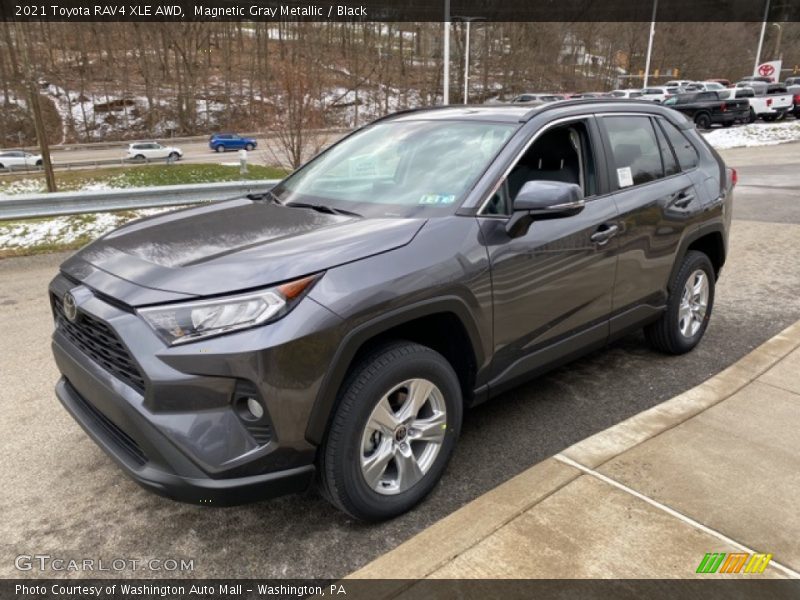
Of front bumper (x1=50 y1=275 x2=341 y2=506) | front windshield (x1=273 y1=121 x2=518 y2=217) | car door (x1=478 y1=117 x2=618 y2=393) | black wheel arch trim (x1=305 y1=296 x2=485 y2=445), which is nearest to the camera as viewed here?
front bumper (x1=50 y1=275 x2=341 y2=506)

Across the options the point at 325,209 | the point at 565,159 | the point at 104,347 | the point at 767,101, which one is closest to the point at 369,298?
the point at 325,209

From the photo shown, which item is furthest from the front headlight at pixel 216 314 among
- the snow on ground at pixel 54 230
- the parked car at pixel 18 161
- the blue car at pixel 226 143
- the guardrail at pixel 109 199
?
the blue car at pixel 226 143

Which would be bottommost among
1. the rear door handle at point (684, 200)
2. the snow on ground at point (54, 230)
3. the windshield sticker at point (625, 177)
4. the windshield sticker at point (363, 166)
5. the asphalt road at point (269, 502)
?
the snow on ground at point (54, 230)

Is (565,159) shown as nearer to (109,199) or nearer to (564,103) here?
(564,103)

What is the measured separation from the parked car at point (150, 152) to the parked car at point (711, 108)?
89.6 feet

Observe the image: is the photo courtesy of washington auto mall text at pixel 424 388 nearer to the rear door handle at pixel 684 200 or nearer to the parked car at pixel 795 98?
the rear door handle at pixel 684 200

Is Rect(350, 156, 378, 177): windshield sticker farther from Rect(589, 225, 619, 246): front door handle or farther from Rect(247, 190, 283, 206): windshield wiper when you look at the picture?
Rect(589, 225, 619, 246): front door handle

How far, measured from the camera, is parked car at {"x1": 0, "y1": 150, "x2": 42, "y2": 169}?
33.8 m

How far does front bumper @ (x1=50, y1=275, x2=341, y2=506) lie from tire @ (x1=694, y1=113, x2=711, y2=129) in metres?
31.2

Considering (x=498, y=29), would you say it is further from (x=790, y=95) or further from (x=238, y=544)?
(x=238, y=544)

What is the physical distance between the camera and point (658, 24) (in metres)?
65.8

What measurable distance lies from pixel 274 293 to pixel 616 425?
214cm

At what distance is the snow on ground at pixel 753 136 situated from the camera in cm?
2288

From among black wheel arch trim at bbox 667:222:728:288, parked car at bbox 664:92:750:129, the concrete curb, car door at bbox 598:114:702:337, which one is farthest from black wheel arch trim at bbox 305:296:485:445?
parked car at bbox 664:92:750:129
